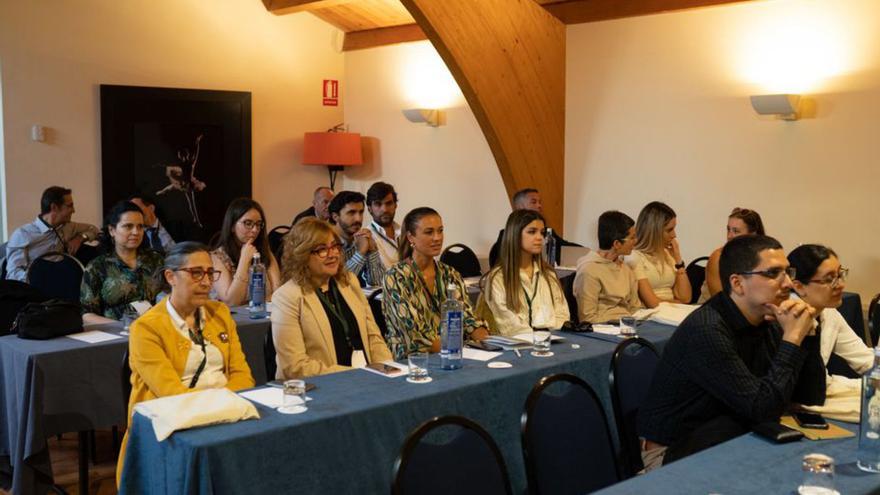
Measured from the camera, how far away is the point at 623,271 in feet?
16.3

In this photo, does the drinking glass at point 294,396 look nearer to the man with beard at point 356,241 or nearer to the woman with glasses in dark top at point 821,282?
the woman with glasses in dark top at point 821,282

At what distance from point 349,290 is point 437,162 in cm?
505

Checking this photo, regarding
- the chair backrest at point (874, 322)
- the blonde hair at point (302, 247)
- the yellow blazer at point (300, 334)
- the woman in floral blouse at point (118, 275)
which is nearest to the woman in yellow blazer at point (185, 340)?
the yellow blazer at point (300, 334)

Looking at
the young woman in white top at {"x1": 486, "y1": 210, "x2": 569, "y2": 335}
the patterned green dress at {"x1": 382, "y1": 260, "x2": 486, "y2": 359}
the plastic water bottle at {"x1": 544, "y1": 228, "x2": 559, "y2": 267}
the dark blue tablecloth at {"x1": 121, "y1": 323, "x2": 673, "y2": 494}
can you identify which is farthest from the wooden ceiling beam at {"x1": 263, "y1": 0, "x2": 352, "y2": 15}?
the dark blue tablecloth at {"x1": 121, "y1": 323, "x2": 673, "y2": 494}

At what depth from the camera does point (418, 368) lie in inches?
122

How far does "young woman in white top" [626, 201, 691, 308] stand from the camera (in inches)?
217

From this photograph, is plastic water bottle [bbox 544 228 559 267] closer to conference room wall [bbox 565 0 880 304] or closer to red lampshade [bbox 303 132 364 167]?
conference room wall [bbox 565 0 880 304]

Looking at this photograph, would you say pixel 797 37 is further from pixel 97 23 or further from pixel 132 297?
pixel 97 23

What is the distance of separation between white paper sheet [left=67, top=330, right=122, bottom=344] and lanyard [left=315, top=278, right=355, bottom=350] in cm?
105

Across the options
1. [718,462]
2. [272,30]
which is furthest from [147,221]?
[718,462]

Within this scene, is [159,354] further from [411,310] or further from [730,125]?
[730,125]

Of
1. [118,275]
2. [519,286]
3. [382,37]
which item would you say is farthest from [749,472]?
[382,37]

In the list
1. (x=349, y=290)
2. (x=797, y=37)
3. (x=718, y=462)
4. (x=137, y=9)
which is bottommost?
(x=718, y=462)

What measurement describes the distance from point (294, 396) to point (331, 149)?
Result: 6.35m
